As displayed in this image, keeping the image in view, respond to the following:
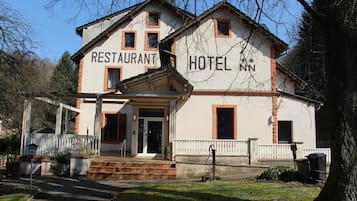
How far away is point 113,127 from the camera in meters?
27.2

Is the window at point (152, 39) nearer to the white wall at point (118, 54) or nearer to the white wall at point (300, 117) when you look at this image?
the white wall at point (118, 54)

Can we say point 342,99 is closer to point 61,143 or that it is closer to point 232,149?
point 232,149

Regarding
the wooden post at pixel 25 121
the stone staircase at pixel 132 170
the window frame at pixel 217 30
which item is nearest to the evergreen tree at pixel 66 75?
the wooden post at pixel 25 121

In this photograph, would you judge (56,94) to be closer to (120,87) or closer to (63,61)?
(120,87)

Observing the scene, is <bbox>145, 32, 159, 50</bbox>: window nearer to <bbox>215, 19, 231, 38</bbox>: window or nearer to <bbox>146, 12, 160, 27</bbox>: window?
<bbox>146, 12, 160, 27</bbox>: window

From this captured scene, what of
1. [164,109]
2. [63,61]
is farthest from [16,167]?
[63,61]

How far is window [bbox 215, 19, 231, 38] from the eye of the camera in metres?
22.2

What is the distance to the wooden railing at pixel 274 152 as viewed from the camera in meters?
19.6

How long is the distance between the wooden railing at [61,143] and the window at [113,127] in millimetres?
8271

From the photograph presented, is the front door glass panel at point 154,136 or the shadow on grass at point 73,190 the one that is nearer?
the shadow on grass at point 73,190

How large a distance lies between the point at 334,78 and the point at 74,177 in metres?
12.7

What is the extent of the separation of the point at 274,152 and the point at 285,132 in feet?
14.8

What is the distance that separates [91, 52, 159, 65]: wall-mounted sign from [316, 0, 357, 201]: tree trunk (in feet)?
72.0

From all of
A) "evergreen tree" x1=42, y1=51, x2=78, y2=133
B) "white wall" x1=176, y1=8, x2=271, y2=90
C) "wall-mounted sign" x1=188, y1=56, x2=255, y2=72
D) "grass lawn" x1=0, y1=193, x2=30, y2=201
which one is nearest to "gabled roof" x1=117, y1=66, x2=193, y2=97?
"white wall" x1=176, y1=8, x2=271, y2=90
